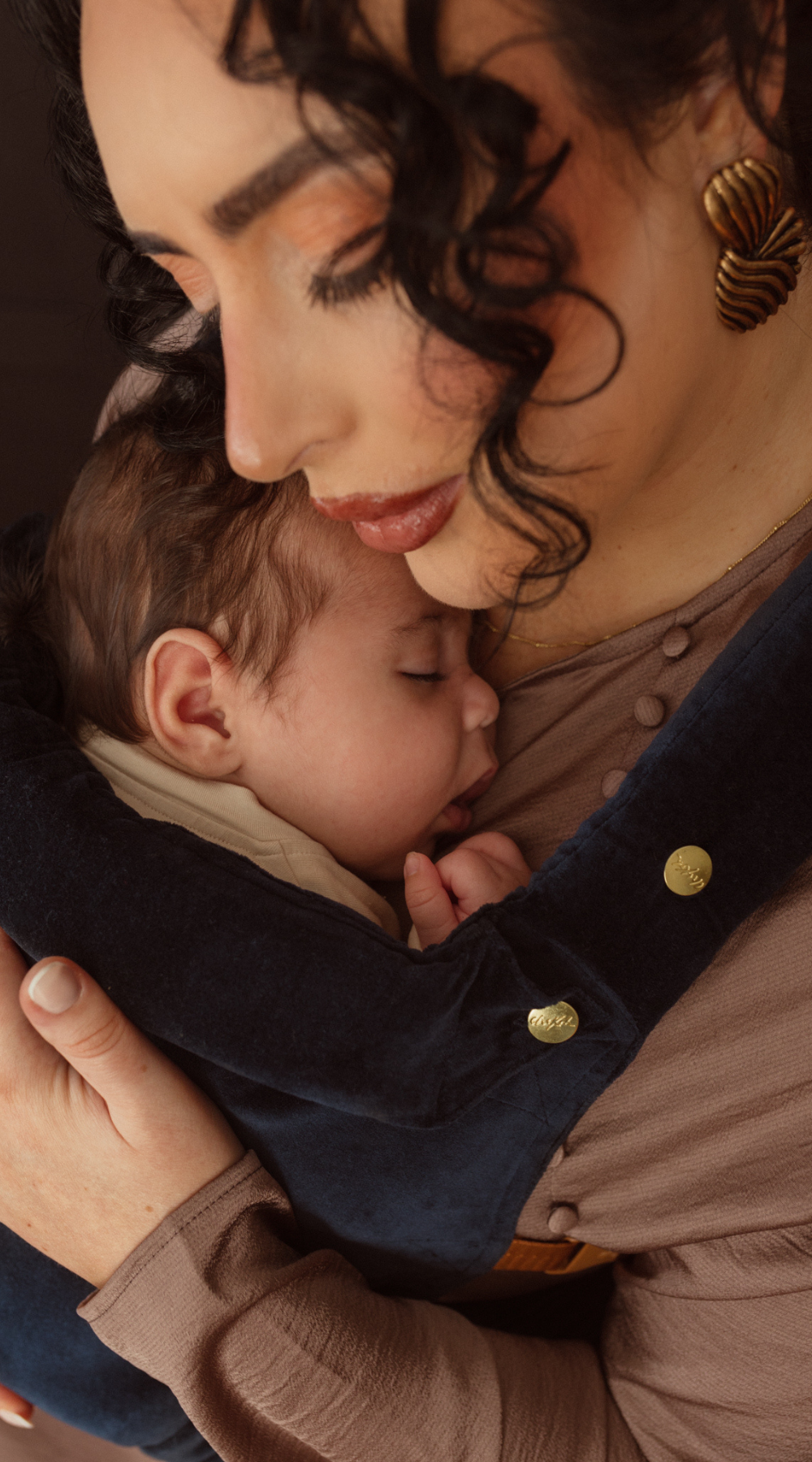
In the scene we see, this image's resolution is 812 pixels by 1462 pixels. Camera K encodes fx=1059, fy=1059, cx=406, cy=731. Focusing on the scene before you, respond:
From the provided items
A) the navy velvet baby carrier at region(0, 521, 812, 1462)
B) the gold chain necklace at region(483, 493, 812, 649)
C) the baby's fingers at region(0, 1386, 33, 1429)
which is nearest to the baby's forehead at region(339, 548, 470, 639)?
the gold chain necklace at region(483, 493, 812, 649)

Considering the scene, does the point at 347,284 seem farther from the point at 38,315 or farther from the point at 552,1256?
the point at 38,315

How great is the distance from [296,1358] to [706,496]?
2.78ft

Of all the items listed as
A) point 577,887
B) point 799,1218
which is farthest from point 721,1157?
point 577,887

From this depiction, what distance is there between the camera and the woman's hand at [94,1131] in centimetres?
92

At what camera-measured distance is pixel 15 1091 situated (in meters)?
0.97

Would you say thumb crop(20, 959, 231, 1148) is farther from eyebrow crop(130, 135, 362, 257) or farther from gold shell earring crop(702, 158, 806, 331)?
gold shell earring crop(702, 158, 806, 331)

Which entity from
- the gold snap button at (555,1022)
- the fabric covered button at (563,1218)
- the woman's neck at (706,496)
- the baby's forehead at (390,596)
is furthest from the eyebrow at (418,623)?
the fabric covered button at (563,1218)

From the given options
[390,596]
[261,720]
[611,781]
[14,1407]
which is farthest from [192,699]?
[14,1407]

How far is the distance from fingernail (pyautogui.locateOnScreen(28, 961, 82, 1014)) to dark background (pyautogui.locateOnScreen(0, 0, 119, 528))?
0.86 meters

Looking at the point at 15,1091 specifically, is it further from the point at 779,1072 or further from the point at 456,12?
the point at 456,12

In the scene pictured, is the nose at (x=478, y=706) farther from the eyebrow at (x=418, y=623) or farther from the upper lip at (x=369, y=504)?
the upper lip at (x=369, y=504)

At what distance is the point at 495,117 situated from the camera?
0.59 meters

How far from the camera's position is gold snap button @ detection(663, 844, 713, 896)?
0.85m

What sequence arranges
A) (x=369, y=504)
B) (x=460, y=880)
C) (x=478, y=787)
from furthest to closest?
(x=478, y=787)
(x=460, y=880)
(x=369, y=504)
